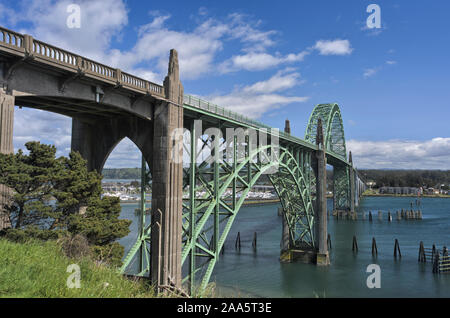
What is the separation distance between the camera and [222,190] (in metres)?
20.7

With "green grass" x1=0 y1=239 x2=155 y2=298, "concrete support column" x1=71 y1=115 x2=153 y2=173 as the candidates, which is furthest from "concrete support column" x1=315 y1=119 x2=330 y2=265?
"green grass" x1=0 y1=239 x2=155 y2=298

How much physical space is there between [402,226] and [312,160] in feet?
130

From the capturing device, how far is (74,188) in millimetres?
14625

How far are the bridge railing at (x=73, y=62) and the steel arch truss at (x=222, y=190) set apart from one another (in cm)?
459

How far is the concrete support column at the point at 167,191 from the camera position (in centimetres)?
1634

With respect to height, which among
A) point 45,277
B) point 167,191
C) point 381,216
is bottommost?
point 381,216

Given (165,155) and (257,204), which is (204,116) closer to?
(165,155)

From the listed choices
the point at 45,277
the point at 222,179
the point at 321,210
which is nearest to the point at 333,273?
the point at 321,210

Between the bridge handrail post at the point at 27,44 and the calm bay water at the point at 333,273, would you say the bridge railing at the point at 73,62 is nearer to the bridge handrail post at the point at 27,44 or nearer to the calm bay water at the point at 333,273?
the bridge handrail post at the point at 27,44

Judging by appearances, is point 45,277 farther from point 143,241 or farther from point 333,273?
point 333,273

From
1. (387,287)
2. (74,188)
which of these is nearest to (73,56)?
(74,188)

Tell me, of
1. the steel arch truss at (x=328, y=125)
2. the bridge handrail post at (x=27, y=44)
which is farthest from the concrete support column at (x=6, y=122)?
the steel arch truss at (x=328, y=125)

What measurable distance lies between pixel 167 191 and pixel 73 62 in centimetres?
710

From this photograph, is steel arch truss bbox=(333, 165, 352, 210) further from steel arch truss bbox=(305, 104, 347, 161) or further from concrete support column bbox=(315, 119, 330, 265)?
concrete support column bbox=(315, 119, 330, 265)
